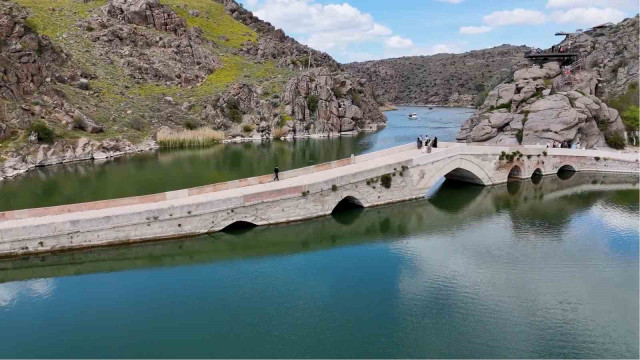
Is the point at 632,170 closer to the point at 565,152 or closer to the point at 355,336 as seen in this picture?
the point at 565,152

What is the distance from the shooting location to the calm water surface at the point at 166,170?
41719 mm

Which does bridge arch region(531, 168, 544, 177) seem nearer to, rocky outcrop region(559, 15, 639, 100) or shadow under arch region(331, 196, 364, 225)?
shadow under arch region(331, 196, 364, 225)

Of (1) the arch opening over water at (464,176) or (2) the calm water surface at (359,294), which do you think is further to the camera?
(1) the arch opening over water at (464,176)

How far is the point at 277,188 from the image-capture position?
100ft

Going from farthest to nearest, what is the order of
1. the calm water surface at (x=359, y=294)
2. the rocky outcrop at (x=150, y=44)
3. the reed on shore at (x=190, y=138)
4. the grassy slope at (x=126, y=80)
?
the rocky outcrop at (x=150, y=44) < the reed on shore at (x=190, y=138) < the grassy slope at (x=126, y=80) < the calm water surface at (x=359, y=294)

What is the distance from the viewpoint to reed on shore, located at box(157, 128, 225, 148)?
67812 millimetres

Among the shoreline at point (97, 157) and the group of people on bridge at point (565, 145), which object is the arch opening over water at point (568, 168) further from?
the shoreline at point (97, 157)

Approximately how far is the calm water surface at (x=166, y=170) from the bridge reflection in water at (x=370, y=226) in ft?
48.0

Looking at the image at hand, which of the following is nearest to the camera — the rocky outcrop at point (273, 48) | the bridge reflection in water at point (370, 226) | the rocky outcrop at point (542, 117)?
the bridge reflection in water at point (370, 226)

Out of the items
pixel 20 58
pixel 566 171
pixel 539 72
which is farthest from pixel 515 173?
pixel 20 58

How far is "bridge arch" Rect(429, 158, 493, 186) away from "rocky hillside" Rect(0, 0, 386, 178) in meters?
41.3

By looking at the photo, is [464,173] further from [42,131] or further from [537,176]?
[42,131]

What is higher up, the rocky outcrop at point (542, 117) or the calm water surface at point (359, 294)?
the rocky outcrop at point (542, 117)

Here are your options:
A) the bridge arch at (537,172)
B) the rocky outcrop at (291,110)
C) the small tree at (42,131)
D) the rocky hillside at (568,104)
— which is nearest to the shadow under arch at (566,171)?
the bridge arch at (537,172)
